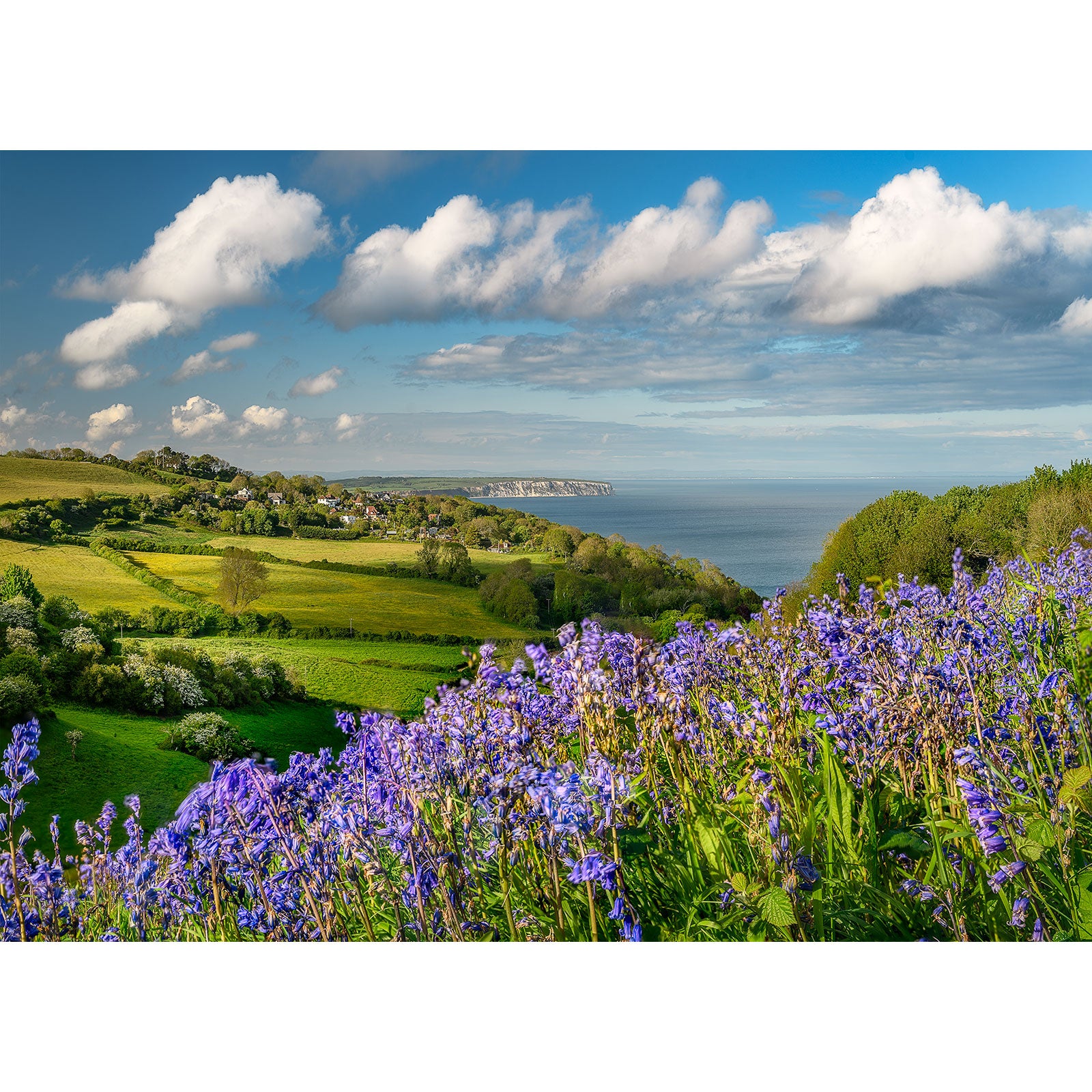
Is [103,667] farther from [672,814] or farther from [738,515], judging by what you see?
[738,515]

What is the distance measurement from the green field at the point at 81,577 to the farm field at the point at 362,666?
0.97ft

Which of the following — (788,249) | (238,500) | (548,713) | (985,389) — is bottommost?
(548,713)

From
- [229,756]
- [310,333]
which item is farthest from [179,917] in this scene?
[310,333]

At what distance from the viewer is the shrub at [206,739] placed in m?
4.26

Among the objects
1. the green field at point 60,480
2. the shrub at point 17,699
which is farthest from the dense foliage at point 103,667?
the green field at point 60,480

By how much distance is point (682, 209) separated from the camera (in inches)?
211

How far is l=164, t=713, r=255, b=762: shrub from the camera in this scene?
426cm

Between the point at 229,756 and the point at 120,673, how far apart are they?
2.49ft

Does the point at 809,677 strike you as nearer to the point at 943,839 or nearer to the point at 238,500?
the point at 943,839

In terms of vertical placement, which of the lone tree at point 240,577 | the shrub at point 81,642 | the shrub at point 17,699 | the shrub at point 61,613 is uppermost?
the lone tree at point 240,577

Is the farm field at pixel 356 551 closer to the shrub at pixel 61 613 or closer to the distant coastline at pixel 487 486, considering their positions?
the distant coastline at pixel 487 486

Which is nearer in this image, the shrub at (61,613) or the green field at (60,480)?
the shrub at (61,613)

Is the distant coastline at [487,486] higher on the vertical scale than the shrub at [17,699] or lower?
higher

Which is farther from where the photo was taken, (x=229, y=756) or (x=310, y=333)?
(x=310, y=333)
